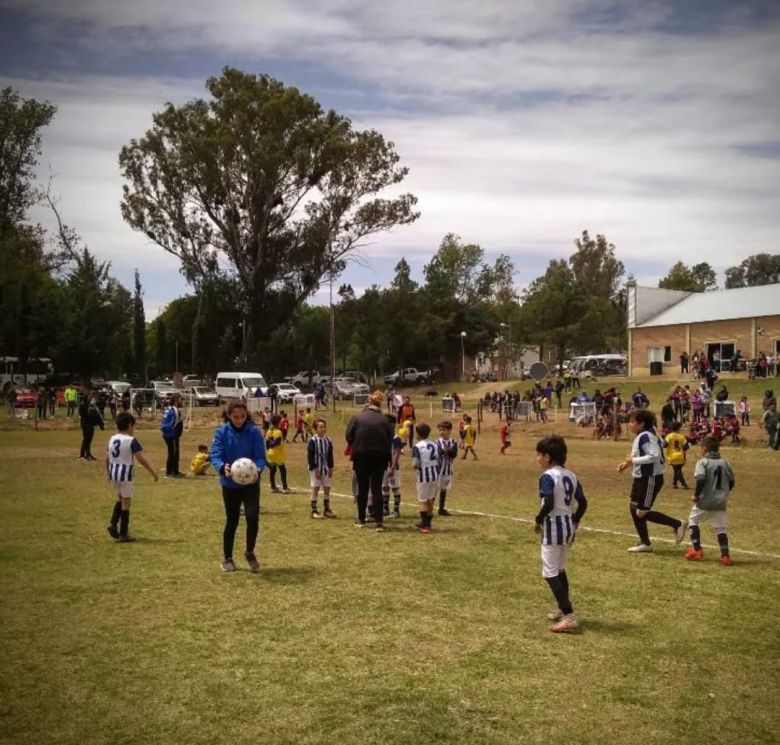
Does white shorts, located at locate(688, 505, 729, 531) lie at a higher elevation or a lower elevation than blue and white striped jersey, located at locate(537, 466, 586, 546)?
lower

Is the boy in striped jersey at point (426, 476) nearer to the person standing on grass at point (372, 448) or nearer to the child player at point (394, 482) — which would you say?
the person standing on grass at point (372, 448)

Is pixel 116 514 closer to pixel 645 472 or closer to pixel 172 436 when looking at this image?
pixel 645 472

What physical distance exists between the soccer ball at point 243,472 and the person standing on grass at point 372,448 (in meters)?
3.17

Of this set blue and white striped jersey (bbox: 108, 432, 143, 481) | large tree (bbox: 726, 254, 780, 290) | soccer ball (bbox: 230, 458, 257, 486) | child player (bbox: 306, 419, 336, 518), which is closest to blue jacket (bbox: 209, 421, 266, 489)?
soccer ball (bbox: 230, 458, 257, 486)

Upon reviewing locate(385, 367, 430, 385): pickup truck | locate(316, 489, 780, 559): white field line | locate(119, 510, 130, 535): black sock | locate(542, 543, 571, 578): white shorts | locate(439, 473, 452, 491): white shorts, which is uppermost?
locate(385, 367, 430, 385): pickup truck

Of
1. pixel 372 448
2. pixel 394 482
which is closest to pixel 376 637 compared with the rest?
pixel 372 448

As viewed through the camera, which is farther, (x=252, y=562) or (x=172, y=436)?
(x=172, y=436)

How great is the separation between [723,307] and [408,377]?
30904 millimetres

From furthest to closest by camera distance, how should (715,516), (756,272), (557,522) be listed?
(756,272), (715,516), (557,522)

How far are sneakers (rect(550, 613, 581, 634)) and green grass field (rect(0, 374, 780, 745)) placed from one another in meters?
0.12

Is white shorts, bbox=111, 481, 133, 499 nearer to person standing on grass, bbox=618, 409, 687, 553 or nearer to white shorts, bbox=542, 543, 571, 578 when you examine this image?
white shorts, bbox=542, 543, 571, 578

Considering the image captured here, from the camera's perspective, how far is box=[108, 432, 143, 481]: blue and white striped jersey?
11.8 m

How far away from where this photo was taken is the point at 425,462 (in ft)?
41.4

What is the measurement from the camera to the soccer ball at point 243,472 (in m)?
9.24
